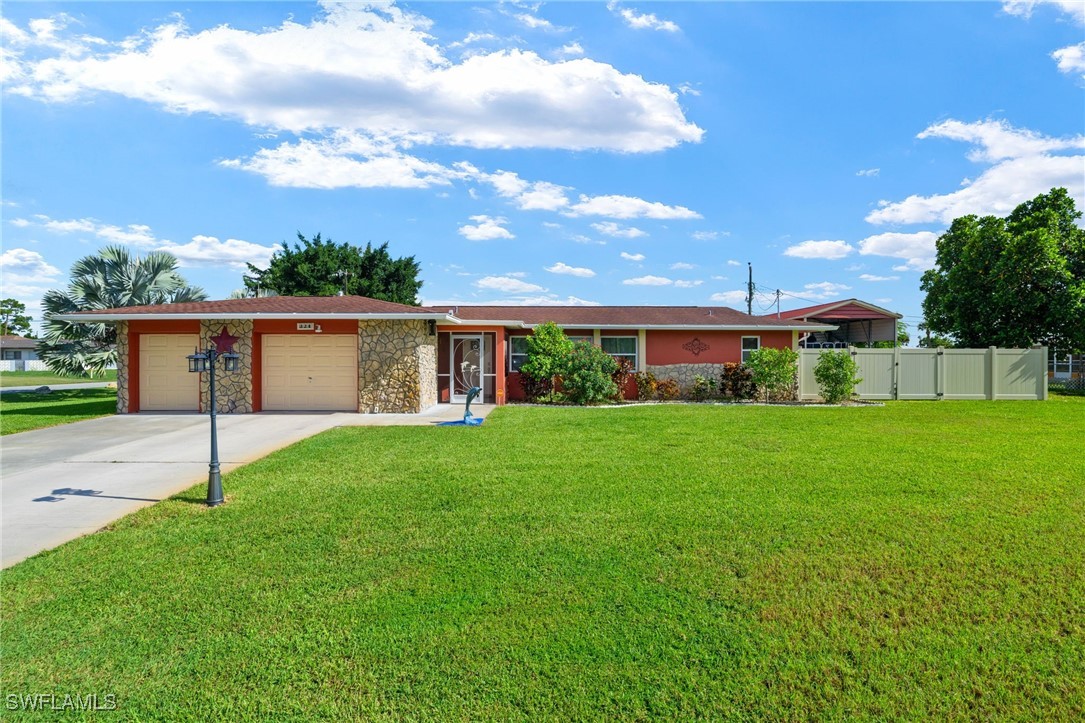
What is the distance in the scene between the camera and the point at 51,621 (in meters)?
3.76

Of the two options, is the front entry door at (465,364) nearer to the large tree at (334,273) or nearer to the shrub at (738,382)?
the shrub at (738,382)

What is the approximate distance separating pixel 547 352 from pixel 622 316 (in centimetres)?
479

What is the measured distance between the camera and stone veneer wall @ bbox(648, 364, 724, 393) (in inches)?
758

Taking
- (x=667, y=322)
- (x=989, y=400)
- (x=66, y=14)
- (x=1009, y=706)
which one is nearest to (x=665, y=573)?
(x=1009, y=706)

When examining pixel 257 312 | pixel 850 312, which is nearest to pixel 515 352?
pixel 257 312

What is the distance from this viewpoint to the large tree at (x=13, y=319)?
222ft

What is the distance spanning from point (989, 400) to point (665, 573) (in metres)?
21.0

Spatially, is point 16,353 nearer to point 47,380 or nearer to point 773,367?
point 47,380

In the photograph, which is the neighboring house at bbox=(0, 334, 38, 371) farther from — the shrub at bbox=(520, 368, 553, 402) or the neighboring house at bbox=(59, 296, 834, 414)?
the shrub at bbox=(520, 368, 553, 402)

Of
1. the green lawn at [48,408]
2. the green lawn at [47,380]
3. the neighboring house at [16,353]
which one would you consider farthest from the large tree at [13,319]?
the green lawn at [48,408]

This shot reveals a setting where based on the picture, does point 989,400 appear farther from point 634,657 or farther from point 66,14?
point 66,14

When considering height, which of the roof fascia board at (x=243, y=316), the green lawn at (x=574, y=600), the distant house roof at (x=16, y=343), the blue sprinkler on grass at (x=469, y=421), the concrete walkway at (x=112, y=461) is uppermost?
the distant house roof at (x=16, y=343)

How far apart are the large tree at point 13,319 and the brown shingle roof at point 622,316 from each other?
75772 mm

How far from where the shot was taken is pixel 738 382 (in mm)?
18594
